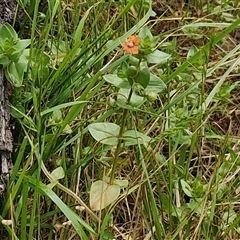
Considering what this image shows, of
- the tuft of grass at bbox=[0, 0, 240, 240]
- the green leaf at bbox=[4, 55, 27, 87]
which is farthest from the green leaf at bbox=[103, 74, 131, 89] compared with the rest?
the green leaf at bbox=[4, 55, 27, 87]

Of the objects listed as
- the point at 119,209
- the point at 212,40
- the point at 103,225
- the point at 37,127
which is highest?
the point at 212,40

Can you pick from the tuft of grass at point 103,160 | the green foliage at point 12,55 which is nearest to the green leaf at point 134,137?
the tuft of grass at point 103,160

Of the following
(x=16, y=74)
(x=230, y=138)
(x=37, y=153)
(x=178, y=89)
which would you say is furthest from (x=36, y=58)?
(x=230, y=138)

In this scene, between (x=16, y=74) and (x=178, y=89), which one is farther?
(x=178, y=89)

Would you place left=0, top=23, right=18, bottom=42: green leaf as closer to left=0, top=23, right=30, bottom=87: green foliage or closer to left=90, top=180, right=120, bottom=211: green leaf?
left=0, top=23, right=30, bottom=87: green foliage

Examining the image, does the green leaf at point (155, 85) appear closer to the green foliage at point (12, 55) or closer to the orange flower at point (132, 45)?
the orange flower at point (132, 45)

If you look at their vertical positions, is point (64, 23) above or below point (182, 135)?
above

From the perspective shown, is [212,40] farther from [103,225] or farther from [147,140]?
[103,225]
